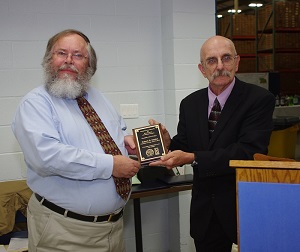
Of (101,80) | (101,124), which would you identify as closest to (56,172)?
(101,124)

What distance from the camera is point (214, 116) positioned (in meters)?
1.91

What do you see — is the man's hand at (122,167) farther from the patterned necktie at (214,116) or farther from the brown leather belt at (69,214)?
the patterned necktie at (214,116)

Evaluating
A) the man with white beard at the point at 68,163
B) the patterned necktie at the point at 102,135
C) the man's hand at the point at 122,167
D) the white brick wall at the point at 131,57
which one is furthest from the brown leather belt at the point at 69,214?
the white brick wall at the point at 131,57

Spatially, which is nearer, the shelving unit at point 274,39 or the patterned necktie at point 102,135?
the patterned necktie at point 102,135

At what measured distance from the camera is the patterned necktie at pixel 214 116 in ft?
6.21

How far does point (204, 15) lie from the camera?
3.13 metres

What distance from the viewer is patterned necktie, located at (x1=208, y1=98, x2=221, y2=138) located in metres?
1.89

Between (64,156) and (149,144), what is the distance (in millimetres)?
506

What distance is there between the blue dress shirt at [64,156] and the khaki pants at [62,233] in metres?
0.08

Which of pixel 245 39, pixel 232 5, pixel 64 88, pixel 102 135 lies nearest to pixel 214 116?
pixel 102 135

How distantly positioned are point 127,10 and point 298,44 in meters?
6.30

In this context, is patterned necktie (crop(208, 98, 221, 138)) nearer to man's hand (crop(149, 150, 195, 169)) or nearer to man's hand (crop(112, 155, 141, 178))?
man's hand (crop(149, 150, 195, 169))

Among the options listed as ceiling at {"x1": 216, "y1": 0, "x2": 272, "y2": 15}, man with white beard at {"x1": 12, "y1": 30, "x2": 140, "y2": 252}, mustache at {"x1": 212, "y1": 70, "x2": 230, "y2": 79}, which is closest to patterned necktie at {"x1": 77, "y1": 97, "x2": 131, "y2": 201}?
man with white beard at {"x1": 12, "y1": 30, "x2": 140, "y2": 252}

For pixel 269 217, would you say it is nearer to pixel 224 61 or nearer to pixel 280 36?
pixel 224 61
